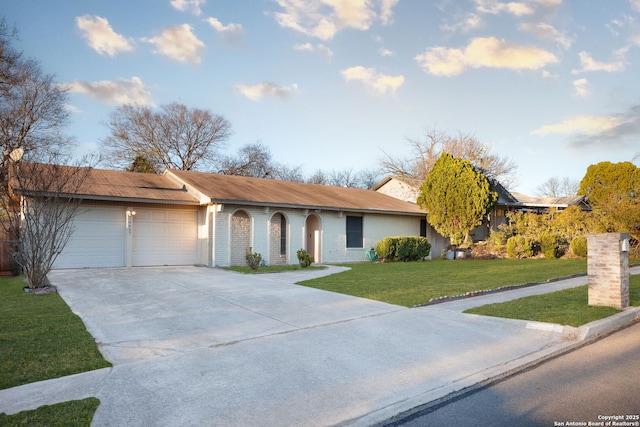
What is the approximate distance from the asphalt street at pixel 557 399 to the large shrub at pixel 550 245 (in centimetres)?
1558

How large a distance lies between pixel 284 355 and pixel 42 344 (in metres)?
3.15

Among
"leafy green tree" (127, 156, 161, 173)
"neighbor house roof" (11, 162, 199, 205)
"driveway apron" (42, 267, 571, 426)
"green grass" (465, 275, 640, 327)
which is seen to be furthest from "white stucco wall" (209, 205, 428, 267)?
"leafy green tree" (127, 156, 161, 173)

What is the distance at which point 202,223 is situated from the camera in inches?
664

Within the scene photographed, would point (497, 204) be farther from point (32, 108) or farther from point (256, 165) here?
point (32, 108)

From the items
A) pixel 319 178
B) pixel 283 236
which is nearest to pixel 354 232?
pixel 283 236

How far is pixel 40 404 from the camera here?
140 inches

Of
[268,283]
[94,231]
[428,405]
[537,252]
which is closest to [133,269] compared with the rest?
[94,231]

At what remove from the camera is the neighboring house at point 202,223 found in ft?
49.6

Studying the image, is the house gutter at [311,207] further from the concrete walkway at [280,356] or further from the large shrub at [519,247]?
the concrete walkway at [280,356]

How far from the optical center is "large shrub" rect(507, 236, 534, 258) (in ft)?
65.2

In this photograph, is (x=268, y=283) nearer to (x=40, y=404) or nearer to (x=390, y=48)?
(x=40, y=404)

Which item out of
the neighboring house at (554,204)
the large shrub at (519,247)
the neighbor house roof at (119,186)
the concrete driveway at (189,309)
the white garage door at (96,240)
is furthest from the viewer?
the neighboring house at (554,204)

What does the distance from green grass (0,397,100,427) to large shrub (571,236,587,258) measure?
65.6ft

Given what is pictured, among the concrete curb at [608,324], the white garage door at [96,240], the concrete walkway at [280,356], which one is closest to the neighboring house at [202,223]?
the white garage door at [96,240]
